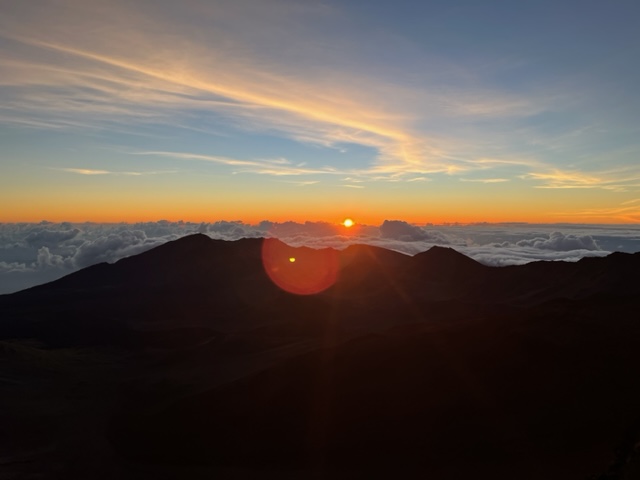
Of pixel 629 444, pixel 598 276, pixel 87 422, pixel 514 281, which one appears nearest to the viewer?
pixel 629 444

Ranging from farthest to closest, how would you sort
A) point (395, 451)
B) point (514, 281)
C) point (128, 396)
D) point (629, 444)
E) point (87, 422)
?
point (514, 281) < point (128, 396) < point (87, 422) < point (395, 451) < point (629, 444)

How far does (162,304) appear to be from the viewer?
174m

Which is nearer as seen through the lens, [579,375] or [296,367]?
[579,375]

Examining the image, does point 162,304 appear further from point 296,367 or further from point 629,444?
point 629,444

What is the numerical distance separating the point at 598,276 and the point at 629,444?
390 feet

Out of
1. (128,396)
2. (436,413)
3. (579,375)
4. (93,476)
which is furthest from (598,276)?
(93,476)

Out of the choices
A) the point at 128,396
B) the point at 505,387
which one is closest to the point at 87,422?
the point at 128,396

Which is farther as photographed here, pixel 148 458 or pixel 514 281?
pixel 514 281

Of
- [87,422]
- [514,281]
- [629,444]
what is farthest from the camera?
[514,281]

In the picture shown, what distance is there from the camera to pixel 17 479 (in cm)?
4791

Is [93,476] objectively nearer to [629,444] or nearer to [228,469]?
[228,469]

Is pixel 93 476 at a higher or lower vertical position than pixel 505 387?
lower

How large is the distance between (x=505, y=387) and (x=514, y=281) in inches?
4958

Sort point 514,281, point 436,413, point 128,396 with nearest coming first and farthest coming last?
point 436,413
point 128,396
point 514,281
